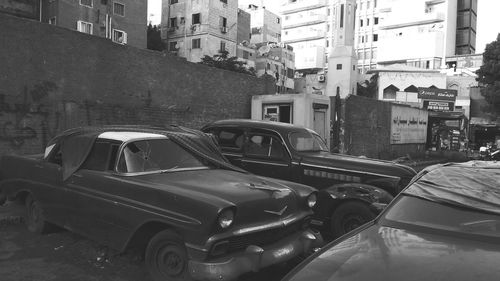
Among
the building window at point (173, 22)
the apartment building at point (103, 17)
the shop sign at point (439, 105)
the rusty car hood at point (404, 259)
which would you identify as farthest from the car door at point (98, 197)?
the building window at point (173, 22)

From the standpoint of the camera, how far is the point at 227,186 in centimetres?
455

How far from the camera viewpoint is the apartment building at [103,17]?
3334 cm

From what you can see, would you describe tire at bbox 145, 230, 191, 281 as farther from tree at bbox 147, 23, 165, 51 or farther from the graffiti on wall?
tree at bbox 147, 23, 165, 51

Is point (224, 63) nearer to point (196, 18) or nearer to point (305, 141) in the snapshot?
point (196, 18)

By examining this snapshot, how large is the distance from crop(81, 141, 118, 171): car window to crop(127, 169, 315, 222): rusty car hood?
1.81ft

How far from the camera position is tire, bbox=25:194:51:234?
19.3 feet

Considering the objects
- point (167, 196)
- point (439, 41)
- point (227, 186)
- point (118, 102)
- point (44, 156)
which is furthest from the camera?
point (439, 41)

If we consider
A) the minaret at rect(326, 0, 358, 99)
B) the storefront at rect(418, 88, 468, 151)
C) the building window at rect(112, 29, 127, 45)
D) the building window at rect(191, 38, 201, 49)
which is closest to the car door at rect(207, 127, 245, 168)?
the storefront at rect(418, 88, 468, 151)

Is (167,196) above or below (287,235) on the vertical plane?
above

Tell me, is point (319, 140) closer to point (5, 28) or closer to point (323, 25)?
point (5, 28)

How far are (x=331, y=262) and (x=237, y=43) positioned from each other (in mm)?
60978

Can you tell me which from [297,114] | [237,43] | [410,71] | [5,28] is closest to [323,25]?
[410,71]

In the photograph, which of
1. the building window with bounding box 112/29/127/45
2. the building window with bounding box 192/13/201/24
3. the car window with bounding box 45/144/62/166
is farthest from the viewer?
the building window with bounding box 192/13/201/24

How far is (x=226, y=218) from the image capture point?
13.1 ft
